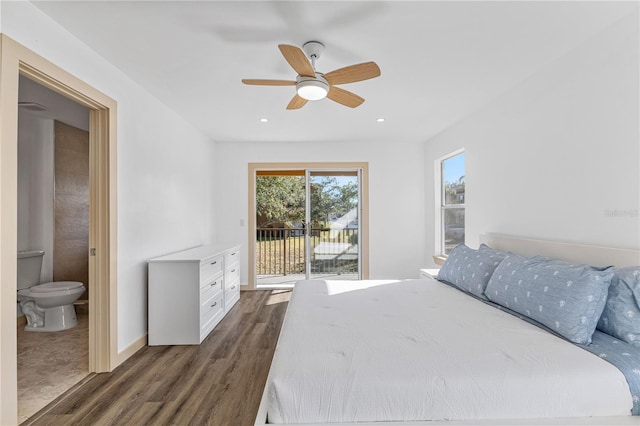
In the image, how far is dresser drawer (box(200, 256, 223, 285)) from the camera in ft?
9.89

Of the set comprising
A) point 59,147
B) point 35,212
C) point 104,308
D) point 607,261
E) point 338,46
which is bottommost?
point 104,308

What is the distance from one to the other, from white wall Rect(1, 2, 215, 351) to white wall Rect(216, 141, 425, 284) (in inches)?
38.0

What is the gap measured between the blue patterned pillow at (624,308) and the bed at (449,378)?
5cm

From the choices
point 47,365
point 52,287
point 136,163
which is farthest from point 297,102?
point 52,287

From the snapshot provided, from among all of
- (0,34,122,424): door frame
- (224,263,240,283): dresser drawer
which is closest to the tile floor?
(0,34,122,424): door frame

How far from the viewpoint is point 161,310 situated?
2.90m

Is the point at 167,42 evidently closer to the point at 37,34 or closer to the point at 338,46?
the point at 37,34

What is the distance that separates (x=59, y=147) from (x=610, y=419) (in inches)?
213

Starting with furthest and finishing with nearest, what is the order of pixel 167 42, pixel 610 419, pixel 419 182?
pixel 419 182, pixel 167 42, pixel 610 419

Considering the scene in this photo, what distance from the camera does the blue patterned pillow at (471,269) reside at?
2395 mm

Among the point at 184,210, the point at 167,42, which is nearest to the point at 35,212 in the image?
the point at 184,210

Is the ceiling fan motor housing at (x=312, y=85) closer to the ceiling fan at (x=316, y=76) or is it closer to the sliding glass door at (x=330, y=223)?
the ceiling fan at (x=316, y=76)

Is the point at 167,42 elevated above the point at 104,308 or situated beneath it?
elevated above

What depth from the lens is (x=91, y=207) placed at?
2.40m
